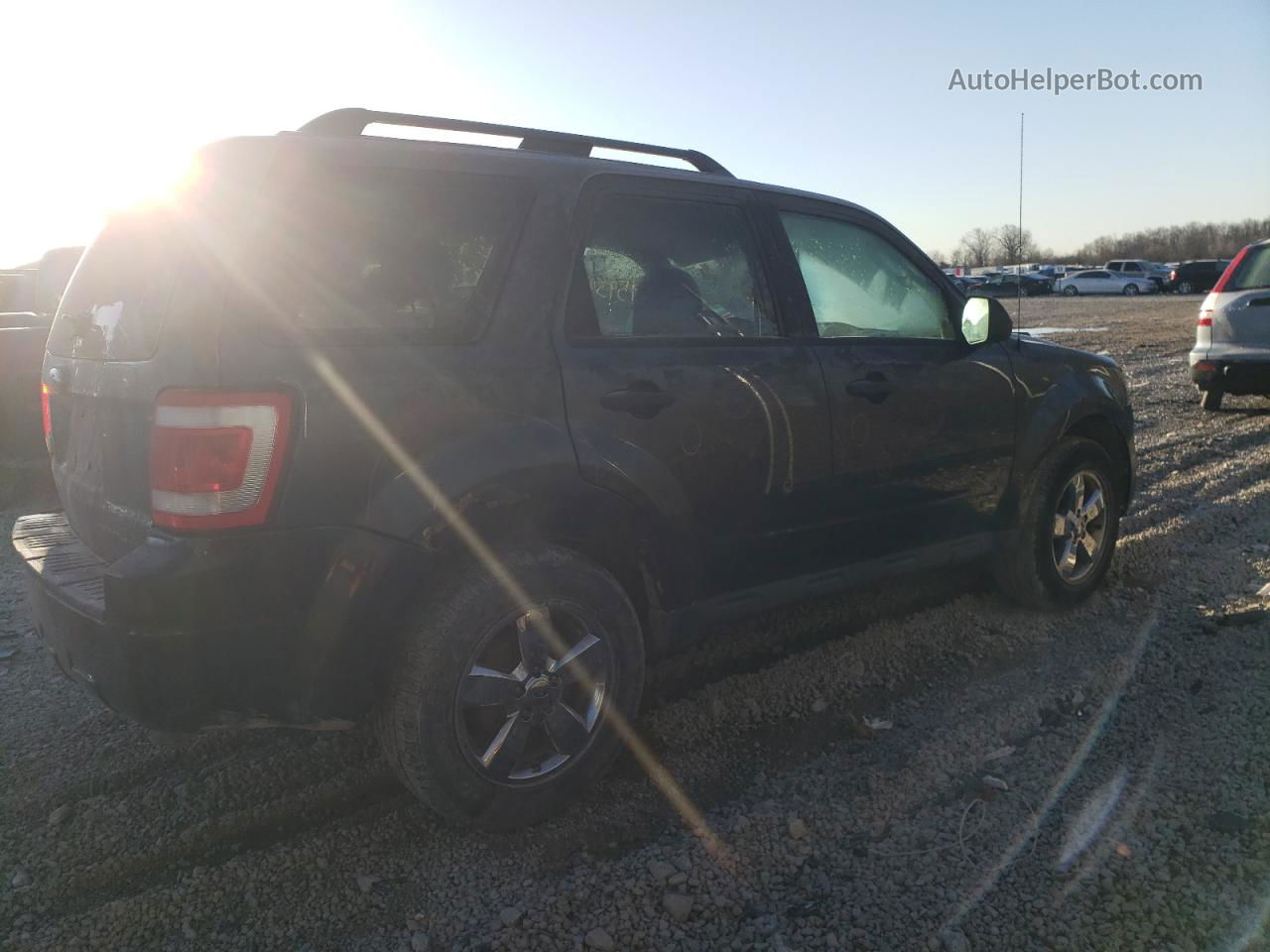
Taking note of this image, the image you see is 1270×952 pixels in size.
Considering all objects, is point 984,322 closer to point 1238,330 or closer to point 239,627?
point 239,627

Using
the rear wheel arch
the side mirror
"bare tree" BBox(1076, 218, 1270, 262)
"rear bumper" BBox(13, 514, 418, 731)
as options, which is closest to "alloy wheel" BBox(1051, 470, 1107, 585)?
the rear wheel arch

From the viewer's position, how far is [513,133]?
10.3ft

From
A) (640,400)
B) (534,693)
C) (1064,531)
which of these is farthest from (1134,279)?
(534,693)

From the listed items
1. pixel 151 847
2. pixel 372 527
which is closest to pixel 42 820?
pixel 151 847

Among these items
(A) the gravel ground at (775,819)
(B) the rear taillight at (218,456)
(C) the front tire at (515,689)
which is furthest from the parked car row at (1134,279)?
(B) the rear taillight at (218,456)

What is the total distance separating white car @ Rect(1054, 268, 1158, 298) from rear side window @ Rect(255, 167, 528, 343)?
51.0 metres

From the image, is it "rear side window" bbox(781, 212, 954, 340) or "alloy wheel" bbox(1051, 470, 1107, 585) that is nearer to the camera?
"rear side window" bbox(781, 212, 954, 340)

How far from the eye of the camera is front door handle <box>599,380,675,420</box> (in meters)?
2.81

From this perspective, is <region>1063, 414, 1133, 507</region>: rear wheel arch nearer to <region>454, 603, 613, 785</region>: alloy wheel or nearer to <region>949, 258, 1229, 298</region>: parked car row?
<region>454, 603, 613, 785</region>: alloy wheel

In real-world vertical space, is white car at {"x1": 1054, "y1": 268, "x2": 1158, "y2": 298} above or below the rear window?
below

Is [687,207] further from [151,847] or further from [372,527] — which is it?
[151,847]

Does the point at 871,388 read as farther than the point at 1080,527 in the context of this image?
No

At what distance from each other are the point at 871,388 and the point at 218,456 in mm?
2229

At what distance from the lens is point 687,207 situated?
3.25 m
